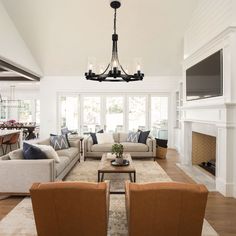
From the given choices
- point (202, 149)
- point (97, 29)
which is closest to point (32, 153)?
point (97, 29)

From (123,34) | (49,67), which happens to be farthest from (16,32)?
(123,34)

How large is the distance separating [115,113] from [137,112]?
2.82 ft

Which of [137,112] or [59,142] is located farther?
[137,112]

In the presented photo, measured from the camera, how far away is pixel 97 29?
21.1 ft

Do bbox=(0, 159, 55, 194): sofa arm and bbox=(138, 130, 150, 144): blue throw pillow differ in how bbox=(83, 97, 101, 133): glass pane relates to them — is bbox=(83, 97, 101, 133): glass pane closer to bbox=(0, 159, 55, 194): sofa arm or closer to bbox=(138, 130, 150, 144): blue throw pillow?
bbox=(138, 130, 150, 144): blue throw pillow

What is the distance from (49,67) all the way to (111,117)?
2.95 meters

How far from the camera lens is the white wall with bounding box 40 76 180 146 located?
8.68 meters

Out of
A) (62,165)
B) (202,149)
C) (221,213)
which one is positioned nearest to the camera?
(221,213)

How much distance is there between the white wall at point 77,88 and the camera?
28.5 feet

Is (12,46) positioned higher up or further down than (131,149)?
higher up

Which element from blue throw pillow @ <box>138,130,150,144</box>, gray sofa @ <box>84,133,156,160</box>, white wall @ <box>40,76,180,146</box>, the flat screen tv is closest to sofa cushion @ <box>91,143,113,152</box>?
gray sofa @ <box>84,133,156,160</box>

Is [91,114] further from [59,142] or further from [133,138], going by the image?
[59,142]

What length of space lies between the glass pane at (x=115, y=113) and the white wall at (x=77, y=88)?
14.4 inches

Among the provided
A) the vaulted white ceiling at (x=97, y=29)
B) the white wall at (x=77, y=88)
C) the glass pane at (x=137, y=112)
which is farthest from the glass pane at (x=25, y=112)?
the glass pane at (x=137, y=112)
